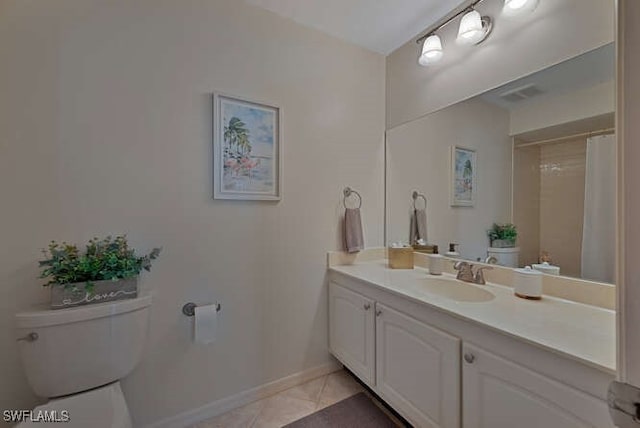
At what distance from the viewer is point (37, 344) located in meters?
1.04

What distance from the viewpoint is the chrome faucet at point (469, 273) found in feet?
4.99

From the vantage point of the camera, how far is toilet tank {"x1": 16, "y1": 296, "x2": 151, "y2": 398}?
41.1 inches

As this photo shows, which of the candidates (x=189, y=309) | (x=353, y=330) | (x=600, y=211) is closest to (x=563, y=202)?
(x=600, y=211)

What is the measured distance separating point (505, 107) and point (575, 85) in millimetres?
302

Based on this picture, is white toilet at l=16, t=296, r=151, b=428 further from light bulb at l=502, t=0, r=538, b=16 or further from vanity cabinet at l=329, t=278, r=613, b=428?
light bulb at l=502, t=0, r=538, b=16

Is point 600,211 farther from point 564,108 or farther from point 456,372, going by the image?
point 456,372

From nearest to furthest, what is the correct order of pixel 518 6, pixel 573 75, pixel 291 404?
pixel 573 75 → pixel 518 6 → pixel 291 404

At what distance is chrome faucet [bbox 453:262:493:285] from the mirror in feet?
0.31

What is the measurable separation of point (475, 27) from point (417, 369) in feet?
6.06

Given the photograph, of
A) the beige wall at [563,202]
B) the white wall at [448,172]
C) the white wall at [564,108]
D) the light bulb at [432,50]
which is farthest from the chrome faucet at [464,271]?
the light bulb at [432,50]

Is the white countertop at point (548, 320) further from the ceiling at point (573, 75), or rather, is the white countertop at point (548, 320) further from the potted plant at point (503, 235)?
the ceiling at point (573, 75)

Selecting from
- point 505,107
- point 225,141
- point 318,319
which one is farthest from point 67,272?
point 505,107

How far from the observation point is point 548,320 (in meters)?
1.00

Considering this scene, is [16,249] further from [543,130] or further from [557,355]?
[543,130]
